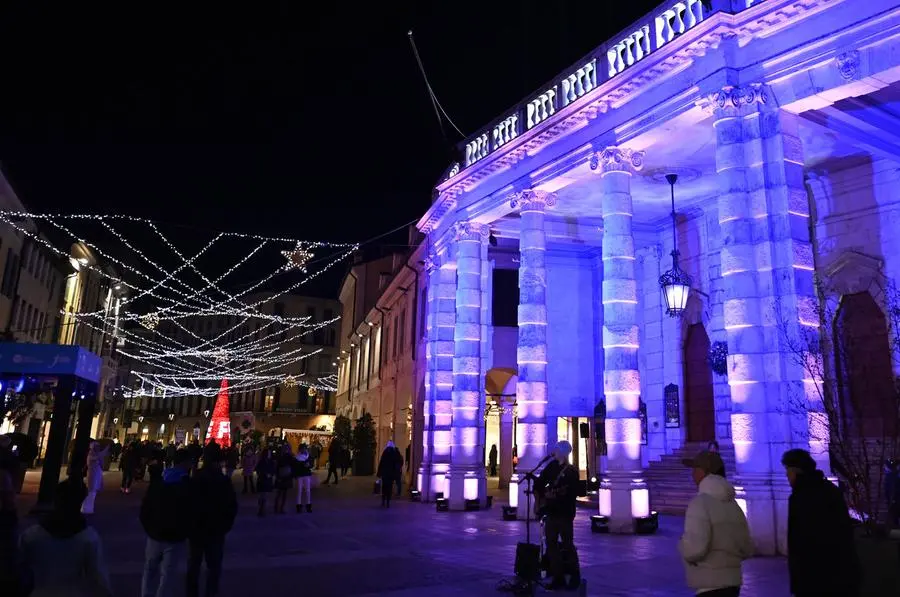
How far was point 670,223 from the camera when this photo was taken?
21.5m

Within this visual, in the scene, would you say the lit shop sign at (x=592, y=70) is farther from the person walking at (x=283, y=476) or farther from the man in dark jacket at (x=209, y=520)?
the man in dark jacket at (x=209, y=520)

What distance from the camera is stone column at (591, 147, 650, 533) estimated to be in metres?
14.1

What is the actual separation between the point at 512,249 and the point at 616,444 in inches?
482

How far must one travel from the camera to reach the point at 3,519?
3604 mm

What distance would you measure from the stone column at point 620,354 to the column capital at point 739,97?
307 cm

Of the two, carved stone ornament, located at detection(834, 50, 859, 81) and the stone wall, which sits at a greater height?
carved stone ornament, located at detection(834, 50, 859, 81)

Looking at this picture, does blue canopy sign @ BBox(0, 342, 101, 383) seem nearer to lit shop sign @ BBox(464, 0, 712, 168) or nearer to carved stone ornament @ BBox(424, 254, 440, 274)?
carved stone ornament @ BBox(424, 254, 440, 274)

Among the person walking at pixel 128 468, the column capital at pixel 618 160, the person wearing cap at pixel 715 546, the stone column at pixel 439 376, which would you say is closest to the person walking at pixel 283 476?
the stone column at pixel 439 376

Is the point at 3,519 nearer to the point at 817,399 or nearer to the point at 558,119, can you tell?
the point at 817,399

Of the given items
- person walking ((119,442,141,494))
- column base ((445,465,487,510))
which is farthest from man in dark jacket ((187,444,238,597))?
person walking ((119,442,141,494))

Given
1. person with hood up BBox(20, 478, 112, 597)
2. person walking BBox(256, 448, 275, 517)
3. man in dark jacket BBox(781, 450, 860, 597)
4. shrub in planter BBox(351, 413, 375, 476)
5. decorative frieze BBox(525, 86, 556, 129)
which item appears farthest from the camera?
shrub in planter BBox(351, 413, 375, 476)

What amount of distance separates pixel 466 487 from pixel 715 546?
15297mm

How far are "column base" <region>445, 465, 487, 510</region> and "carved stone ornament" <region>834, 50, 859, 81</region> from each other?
1330cm

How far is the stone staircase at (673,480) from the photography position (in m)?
17.6
